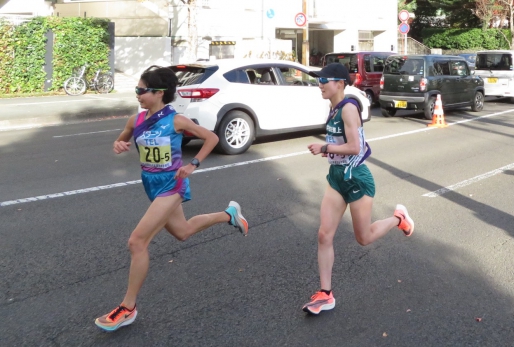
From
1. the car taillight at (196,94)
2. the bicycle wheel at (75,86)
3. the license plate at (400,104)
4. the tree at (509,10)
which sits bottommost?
the license plate at (400,104)

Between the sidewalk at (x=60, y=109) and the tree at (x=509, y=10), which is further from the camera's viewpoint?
the tree at (x=509, y=10)

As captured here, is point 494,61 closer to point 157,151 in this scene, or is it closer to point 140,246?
point 157,151

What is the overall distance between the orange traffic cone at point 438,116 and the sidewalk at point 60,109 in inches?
343

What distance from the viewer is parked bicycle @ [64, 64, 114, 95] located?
2313cm

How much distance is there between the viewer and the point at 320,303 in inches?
177

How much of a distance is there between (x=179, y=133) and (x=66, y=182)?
484 cm

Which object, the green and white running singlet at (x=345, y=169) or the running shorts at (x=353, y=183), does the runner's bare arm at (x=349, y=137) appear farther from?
the running shorts at (x=353, y=183)

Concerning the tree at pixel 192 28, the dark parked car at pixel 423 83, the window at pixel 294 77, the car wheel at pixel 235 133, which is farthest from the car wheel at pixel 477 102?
the tree at pixel 192 28

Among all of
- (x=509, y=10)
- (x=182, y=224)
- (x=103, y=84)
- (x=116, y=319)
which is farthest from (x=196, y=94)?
(x=509, y=10)

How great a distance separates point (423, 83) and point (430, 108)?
67 centimetres

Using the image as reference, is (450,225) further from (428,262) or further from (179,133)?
(179,133)

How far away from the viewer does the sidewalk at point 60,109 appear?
650 inches

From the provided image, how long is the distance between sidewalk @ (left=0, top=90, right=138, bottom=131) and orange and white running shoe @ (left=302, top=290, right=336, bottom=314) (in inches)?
497

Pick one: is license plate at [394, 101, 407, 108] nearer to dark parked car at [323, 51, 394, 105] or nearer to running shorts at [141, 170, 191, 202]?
dark parked car at [323, 51, 394, 105]
